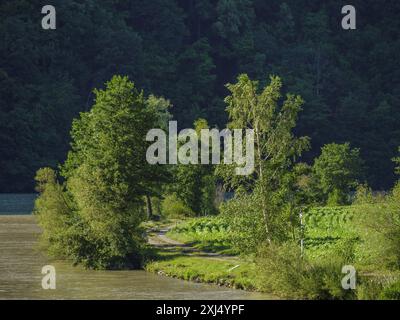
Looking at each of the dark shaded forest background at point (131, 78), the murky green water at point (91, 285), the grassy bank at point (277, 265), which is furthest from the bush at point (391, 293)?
the dark shaded forest background at point (131, 78)

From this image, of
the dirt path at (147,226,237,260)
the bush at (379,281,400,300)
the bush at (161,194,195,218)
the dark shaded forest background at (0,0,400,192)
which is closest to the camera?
the bush at (379,281,400,300)

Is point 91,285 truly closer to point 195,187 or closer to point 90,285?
point 90,285

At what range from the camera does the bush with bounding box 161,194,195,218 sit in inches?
3920

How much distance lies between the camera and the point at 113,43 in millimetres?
183625

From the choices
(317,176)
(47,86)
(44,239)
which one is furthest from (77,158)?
(47,86)

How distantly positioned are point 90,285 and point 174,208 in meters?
44.2

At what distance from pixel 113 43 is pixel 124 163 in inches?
4573

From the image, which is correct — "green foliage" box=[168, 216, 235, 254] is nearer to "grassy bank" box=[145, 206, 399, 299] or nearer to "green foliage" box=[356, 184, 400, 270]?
"grassy bank" box=[145, 206, 399, 299]

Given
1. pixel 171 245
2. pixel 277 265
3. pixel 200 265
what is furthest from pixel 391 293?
pixel 171 245

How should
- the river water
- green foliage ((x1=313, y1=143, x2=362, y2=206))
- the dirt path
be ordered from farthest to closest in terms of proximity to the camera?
1. green foliage ((x1=313, y1=143, x2=362, y2=206))
2. the dirt path
3. the river water

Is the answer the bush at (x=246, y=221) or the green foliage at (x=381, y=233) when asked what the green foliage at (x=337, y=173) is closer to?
the green foliage at (x=381, y=233)

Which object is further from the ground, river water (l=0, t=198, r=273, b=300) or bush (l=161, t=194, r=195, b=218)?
bush (l=161, t=194, r=195, b=218)

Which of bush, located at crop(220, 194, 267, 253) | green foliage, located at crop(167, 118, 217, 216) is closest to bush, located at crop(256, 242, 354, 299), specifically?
bush, located at crop(220, 194, 267, 253)

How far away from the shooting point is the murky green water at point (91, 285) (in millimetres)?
Answer: 51500
